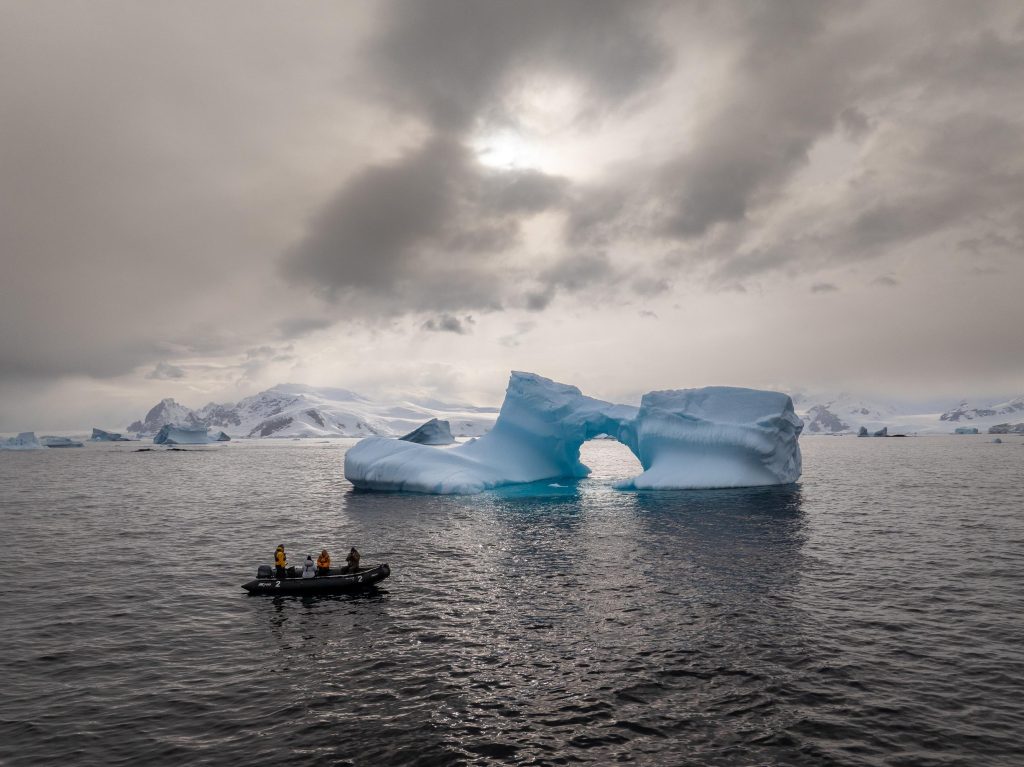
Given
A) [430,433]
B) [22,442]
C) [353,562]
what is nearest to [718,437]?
[353,562]

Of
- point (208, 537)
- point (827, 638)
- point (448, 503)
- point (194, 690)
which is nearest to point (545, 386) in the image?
point (448, 503)

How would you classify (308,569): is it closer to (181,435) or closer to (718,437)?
(718,437)

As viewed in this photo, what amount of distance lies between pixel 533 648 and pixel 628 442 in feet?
147

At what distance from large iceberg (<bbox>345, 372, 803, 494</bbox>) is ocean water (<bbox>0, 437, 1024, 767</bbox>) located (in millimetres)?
14602

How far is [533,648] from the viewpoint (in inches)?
616

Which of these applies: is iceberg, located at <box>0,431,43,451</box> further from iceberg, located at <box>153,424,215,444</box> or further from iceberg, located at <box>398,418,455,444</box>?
iceberg, located at <box>398,418,455,444</box>

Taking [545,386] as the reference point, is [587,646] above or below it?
below

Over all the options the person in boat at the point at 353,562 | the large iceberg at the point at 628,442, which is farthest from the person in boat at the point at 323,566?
the large iceberg at the point at 628,442

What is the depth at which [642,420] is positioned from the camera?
53312 millimetres

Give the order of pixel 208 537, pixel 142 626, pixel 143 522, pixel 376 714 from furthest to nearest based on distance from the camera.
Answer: pixel 143 522 → pixel 208 537 → pixel 142 626 → pixel 376 714

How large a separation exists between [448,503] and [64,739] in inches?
1259

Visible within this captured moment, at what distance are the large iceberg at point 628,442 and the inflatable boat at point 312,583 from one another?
25370 mm

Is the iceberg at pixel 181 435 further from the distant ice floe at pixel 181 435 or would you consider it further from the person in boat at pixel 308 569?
the person in boat at pixel 308 569

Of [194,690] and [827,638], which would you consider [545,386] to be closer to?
[827,638]
